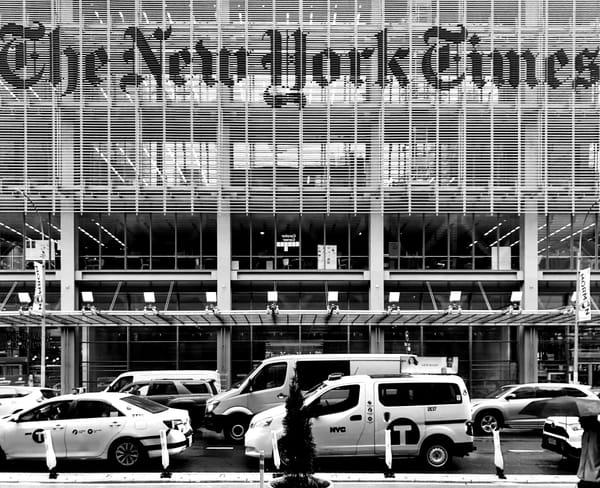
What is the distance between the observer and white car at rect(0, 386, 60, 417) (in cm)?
1958

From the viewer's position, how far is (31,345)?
31.1m

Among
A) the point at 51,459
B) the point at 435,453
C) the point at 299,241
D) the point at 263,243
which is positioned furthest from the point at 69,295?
the point at 435,453

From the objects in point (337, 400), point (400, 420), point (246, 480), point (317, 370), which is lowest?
point (246, 480)

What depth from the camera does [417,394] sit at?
1523 centimetres

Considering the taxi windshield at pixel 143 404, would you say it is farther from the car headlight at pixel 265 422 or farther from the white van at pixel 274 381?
the white van at pixel 274 381

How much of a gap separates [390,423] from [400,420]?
0.73ft

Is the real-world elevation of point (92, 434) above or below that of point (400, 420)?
below

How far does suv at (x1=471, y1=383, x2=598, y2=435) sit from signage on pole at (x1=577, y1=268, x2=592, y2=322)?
512cm

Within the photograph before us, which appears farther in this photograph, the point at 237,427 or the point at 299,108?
the point at 299,108

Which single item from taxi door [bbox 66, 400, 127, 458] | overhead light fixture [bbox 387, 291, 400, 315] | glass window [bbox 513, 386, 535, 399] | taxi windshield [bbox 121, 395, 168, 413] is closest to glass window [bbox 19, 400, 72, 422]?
taxi door [bbox 66, 400, 127, 458]

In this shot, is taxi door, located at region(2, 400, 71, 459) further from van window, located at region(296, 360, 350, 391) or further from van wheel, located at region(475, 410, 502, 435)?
van wheel, located at region(475, 410, 502, 435)

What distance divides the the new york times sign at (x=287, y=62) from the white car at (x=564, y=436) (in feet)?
58.2

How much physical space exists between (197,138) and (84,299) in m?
8.30

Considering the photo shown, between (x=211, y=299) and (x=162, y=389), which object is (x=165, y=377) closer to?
(x=162, y=389)
